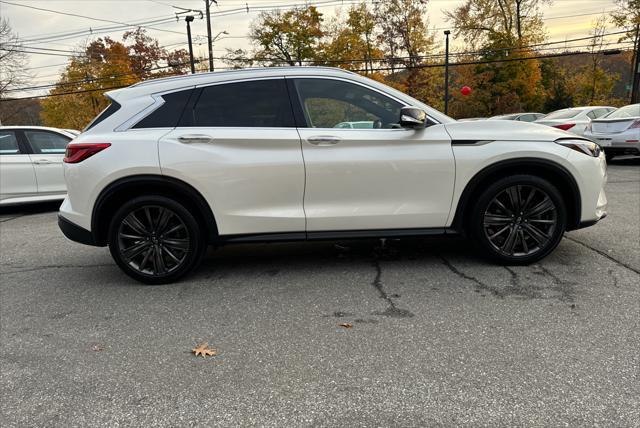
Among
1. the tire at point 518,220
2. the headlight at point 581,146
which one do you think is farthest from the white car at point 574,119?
the tire at point 518,220

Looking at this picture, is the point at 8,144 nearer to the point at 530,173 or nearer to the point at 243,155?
the point at 243,155

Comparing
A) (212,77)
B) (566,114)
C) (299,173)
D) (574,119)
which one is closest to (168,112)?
(212,77)

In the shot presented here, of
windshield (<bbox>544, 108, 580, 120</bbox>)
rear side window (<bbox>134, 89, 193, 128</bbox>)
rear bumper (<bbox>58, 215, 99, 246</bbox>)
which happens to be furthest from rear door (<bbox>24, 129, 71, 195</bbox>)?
windshield (<bbox>544, 108, 580, 120</bbox>)

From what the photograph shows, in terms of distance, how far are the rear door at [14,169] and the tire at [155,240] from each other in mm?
5034

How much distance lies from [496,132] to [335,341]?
94.4 inches

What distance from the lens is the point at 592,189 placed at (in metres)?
4.04

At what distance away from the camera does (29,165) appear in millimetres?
7770

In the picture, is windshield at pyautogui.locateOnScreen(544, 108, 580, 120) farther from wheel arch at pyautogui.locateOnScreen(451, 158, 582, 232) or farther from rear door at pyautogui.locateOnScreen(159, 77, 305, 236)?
rear door at pyautogui.locateOnScreen(159, 77, 305, 236)

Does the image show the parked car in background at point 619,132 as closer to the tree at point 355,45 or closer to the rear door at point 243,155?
the rear door at point 243,155

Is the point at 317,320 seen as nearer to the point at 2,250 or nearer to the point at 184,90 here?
the point at 184,90

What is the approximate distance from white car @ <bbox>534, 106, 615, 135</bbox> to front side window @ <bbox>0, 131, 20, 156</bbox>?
40.6 feet

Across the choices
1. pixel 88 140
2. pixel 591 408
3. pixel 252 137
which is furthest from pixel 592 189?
pixel 88 140

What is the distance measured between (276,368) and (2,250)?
4.81 m

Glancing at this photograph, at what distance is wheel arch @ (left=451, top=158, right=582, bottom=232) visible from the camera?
3.96 metres
